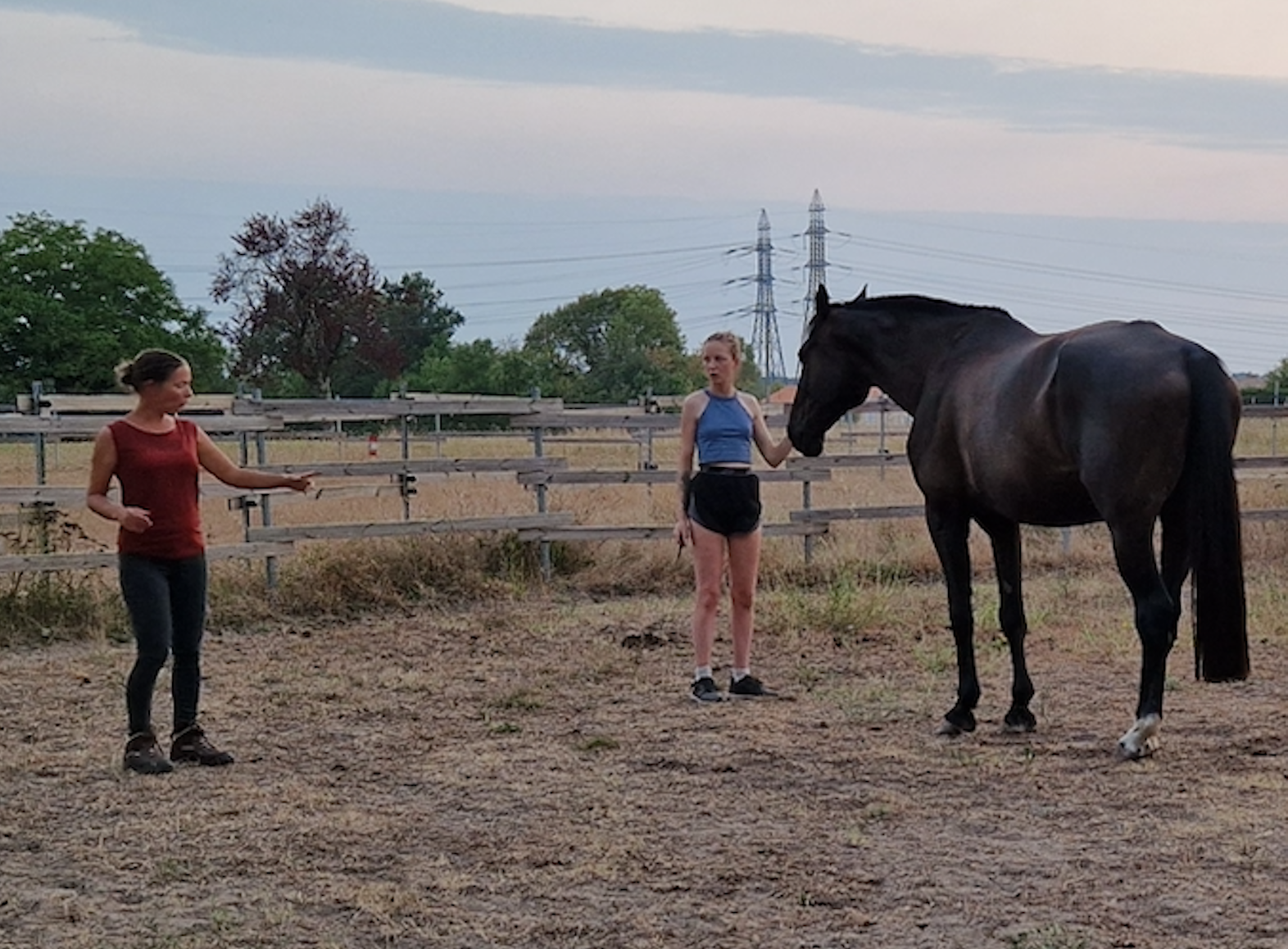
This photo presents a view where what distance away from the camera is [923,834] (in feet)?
14.3

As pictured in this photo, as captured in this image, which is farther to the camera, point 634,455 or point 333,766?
point 634,455

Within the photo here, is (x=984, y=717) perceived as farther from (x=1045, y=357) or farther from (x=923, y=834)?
(x=923, y=834)

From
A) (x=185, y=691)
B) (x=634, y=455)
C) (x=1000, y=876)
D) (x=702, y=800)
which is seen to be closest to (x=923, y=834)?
(x=1000, y=876)

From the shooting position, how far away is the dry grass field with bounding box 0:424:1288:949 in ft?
11.9

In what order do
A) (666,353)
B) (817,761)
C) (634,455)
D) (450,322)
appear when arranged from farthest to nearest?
→ (450,322) < (666,353) < (634,455) < (817,761)

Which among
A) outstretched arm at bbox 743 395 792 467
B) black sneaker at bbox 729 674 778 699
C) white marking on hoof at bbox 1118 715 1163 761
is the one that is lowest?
black sneaker at bbox 729 674 778 699

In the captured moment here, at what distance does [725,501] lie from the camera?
680 centimetres

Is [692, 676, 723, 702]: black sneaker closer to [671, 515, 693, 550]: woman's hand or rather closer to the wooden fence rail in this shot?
[671, 515, 693, 550]: woman's hand

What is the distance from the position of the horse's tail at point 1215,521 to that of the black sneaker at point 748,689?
86.3 inches

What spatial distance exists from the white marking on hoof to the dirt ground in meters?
0.11

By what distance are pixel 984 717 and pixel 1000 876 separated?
8.14ft

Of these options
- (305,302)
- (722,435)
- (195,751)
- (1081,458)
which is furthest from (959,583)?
(305,302)

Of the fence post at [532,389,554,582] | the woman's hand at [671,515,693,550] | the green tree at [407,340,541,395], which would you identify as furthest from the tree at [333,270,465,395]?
the woman's hand at [671,515,693,550]

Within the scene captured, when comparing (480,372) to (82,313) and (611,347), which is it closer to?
(611,347)
